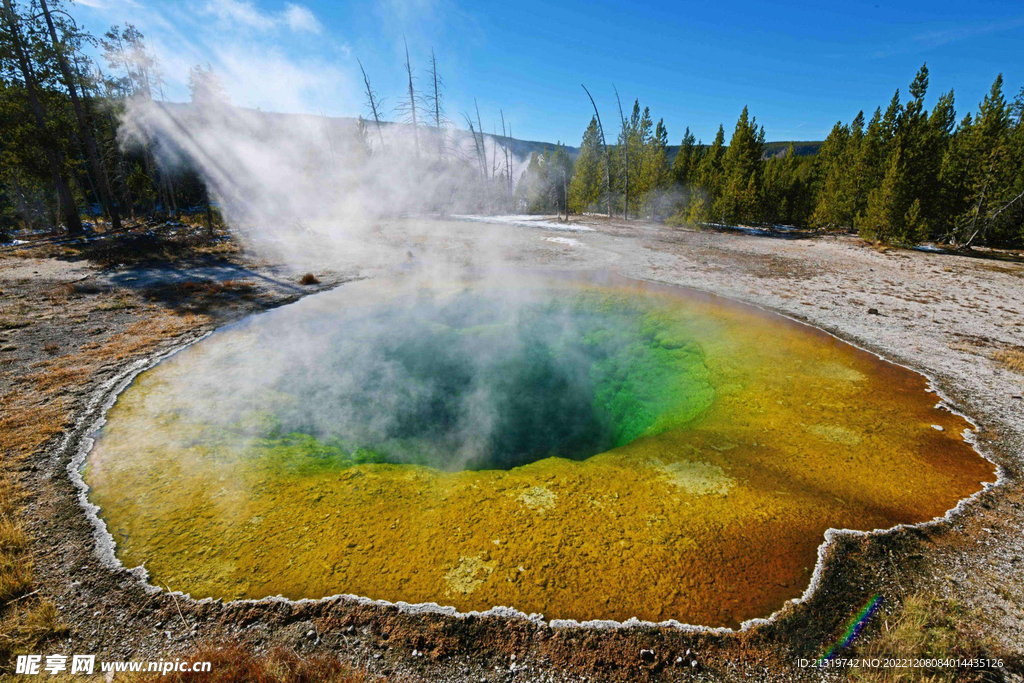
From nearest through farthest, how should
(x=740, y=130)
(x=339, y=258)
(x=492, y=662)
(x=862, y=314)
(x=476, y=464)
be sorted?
(x=492, y=662) → (x=476, y=464) → (x=862, y=314) → (x=339, y=258) → (x=740, y=130)

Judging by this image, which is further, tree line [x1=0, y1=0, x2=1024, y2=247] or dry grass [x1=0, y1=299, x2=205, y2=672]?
tree line [x1=0, y1=0, x2=1024, y2=247]

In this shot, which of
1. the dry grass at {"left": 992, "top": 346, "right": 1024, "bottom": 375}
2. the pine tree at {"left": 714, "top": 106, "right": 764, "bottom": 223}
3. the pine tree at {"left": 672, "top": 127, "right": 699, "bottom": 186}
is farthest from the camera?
the pine tree at {"left": 672, "top": 127, "right": 699, "bottom": 186}

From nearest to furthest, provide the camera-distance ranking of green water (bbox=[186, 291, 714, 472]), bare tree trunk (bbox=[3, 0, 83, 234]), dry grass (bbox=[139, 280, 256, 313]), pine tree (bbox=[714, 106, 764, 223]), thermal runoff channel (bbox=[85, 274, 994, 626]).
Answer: thermal runoff channel (bbox=[85, 274, 994, 626]) → green water (bbox=[186, 291, 714, 472]) → dry grass (bbox=[139, 280, 256, 313]) → bare tree trunk (bbox=[3, 0, 83, 234]) → pine tree (bbox=[714, 106, 764, 223])

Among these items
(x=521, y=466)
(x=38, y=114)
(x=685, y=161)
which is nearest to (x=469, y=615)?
(x=521, y=466)

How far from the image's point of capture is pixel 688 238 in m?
24.3

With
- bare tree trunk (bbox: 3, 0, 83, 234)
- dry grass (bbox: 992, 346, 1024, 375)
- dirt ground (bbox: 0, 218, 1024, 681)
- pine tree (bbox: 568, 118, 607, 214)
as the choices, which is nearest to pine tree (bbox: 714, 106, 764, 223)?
pine tree (bbox: 568, 118, 607, 214)

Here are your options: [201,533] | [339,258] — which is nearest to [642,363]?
[201,533]

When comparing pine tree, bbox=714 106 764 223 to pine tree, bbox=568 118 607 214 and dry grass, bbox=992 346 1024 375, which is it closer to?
pine tree, bbox=568 118 607 214

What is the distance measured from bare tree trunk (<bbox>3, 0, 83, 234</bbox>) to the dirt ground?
10.8 ft

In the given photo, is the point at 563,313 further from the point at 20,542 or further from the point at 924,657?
the point at 20,542

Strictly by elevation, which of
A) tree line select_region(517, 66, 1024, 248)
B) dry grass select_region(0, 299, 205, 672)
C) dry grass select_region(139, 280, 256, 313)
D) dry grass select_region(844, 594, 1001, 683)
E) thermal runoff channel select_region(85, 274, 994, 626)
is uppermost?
tree line select_region(517, 66, 1024, 248)

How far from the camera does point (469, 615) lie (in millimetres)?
3125

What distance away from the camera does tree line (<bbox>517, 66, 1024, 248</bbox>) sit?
20938 millimetres

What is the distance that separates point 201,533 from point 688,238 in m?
26.2
